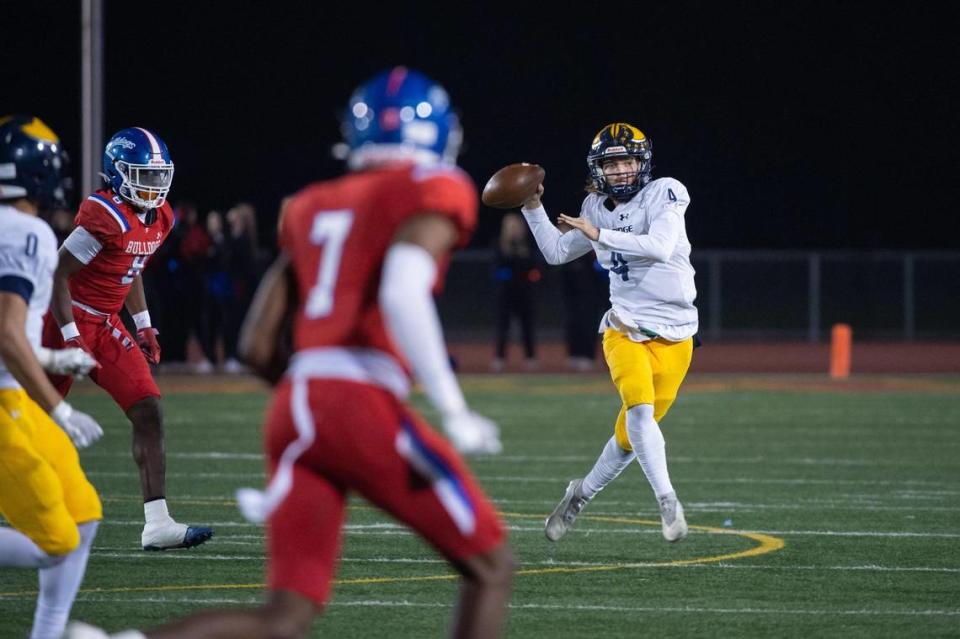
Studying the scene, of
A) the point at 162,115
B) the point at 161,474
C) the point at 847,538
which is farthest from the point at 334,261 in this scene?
the point at 162,115

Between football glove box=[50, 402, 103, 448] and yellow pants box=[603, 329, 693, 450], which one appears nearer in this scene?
football glove box=[50, 402, 103, 448]

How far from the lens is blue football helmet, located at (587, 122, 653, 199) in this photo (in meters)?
8.38

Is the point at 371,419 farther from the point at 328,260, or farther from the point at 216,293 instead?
the point at 216,293

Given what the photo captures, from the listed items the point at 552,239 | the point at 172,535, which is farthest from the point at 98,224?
the point at 552,239

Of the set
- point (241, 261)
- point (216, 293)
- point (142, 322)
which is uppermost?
point (142, 322)

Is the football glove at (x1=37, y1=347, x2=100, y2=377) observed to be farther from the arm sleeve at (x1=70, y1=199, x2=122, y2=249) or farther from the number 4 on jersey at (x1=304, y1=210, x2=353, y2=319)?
the arm sleeve at (x1=70, y1=199, x2=122, y2=249)

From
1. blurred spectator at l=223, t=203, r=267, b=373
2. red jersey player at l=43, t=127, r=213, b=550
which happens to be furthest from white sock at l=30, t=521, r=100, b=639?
blurred spectator at l=223, t=203, r=267, b=373

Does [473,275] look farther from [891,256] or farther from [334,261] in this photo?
[334,261]

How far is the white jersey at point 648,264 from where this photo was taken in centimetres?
823

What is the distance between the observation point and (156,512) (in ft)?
25.7

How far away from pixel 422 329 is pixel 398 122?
659mm

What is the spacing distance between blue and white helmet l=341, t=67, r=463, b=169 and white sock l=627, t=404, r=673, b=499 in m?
3.78

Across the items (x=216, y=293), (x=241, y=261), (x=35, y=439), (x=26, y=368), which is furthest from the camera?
(x=216, y=293)

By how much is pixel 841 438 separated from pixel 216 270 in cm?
924
